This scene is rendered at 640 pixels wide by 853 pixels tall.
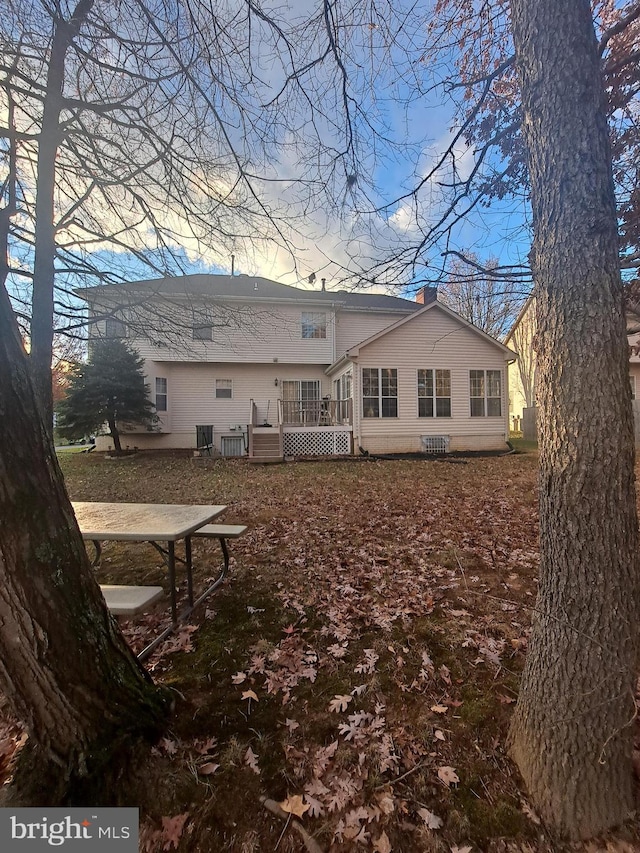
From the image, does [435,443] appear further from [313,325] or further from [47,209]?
[47,209]

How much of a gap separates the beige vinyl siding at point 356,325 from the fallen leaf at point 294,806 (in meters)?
17.5

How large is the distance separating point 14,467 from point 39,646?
0.72m

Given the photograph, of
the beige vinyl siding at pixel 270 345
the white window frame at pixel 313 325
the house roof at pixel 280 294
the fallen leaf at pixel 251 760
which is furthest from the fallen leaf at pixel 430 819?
the white window frame at pixel 313 325

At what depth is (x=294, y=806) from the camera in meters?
1.65

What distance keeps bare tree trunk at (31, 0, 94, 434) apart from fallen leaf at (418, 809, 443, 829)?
340 centimetres

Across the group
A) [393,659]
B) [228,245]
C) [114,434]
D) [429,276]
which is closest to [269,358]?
[114,434]

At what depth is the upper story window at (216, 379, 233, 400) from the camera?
58.6ft

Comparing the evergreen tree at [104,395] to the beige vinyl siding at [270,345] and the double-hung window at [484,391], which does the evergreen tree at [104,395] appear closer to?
the beige vinyl siding at [270,345]

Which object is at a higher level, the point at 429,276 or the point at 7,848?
the point at 429,276

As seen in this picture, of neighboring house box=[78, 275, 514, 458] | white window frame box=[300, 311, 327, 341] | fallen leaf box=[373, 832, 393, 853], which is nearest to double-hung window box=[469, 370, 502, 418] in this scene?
neighboring house box=[78, 275, 514, 458]

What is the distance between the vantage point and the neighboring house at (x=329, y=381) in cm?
1498

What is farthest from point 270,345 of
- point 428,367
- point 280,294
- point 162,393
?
point 428,367

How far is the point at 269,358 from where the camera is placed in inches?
695

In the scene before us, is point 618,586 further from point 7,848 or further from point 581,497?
point 7,848
